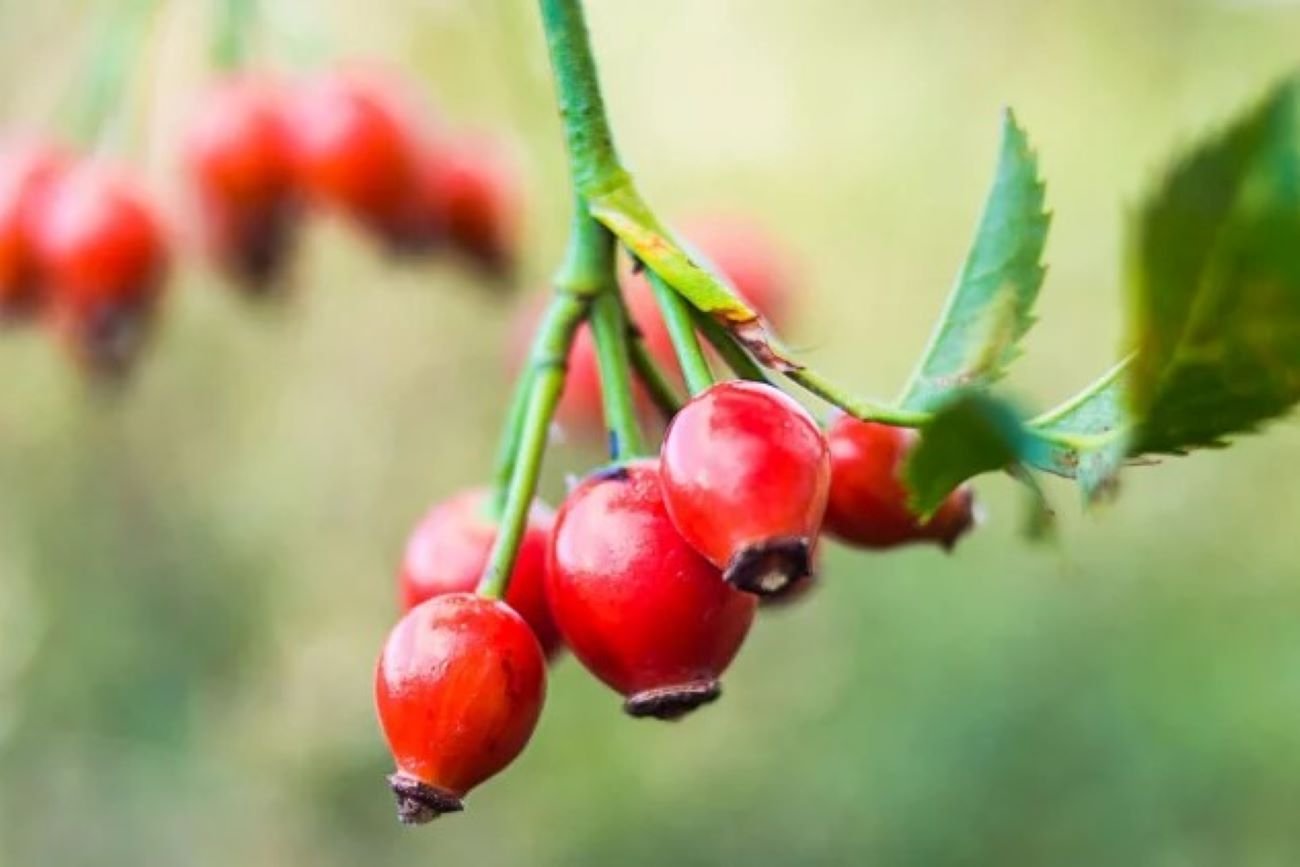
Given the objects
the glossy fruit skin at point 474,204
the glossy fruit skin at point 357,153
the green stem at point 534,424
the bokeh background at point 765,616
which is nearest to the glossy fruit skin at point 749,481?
the green stem at point 534,424

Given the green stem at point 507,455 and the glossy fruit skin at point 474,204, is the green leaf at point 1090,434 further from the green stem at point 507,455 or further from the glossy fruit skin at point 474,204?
the glossy fruit skin at point 474,204

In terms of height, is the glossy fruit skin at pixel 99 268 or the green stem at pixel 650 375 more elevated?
the green stem at pixel 650 375

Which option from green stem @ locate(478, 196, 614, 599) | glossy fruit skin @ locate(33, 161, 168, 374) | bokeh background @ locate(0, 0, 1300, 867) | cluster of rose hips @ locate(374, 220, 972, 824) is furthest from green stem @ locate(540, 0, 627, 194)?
bokeh background @ locate(0, 0, 1300, 867)

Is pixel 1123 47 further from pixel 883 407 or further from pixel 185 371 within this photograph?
pixel 883 407

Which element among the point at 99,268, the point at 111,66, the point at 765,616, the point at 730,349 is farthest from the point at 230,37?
the point at 765,616

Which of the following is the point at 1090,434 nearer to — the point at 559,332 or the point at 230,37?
the point at 559,332

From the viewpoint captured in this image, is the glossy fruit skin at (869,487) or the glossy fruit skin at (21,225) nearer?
the glossy fruit skin at (869,487)

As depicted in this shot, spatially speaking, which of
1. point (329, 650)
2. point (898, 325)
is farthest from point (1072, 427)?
point (898, 325)
